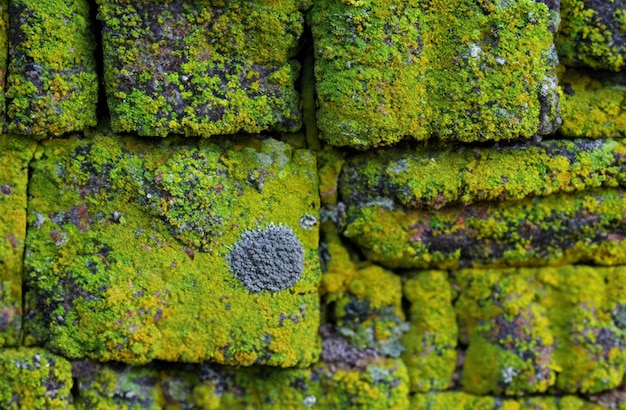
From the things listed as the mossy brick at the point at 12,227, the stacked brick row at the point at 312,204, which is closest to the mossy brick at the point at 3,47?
the stacked brick row at the point at 312,204

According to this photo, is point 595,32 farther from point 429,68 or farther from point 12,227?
point 12,227

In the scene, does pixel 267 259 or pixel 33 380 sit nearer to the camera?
pixel 33 380

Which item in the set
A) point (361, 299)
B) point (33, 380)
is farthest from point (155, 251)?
point (361, 299)

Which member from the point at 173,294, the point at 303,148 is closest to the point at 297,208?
the point at 303,148

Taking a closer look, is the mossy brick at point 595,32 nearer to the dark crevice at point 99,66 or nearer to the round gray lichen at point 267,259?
the round gray lichen at point 267,259

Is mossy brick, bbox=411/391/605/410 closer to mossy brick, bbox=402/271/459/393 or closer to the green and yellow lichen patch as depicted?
mossy brick, bbox=402/271/459/393

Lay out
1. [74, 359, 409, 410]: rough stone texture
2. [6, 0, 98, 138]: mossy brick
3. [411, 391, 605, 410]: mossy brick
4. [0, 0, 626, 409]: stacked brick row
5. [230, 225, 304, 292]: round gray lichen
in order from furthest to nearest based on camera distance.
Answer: [411, 391, 605, 410]: mossy brick < [74, 359, 409, 410]: rough stone texture < [230, 225, 304, 292]: round gray lichen < [0, 0, 626, 409]: stacked brick row < [6, 0, 98, 138]: mossy brick

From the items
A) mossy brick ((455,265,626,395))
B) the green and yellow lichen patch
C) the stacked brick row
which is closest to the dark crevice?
the stacked brick row

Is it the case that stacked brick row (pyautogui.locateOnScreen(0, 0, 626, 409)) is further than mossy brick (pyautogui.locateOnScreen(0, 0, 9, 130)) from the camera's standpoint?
Yes
